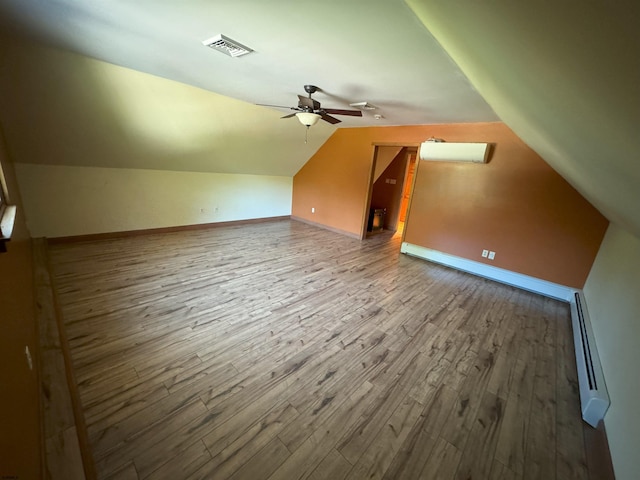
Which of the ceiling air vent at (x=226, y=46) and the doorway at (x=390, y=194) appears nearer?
the ceiling air vent at (x=226, y=46)

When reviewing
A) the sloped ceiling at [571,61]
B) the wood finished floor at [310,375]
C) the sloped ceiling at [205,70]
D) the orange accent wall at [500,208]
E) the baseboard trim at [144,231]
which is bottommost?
the wood finished floor at [310,375]

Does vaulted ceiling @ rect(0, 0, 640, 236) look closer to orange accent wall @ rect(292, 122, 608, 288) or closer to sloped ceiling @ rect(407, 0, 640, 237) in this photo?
sloped ceiling @ rect(407, 0, 640, 237)

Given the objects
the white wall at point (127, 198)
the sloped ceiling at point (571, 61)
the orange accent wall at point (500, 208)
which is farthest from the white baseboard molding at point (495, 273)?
the white wall at point (127, 198)

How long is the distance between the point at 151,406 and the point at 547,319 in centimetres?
405

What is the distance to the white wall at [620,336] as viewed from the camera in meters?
1.36

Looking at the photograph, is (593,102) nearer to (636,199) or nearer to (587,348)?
(636,199)

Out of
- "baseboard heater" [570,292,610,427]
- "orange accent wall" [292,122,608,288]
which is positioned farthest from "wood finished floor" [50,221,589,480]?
"orange accent wall" [292,122,608,288]

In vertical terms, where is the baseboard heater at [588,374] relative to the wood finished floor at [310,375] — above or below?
above

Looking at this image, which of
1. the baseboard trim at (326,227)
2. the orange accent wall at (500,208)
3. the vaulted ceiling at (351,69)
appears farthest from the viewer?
the baseboard trim at (326,227)

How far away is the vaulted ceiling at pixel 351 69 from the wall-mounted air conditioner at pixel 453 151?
1.17 ft

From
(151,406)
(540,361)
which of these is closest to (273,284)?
(151,406)

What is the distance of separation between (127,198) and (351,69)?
4.21 m

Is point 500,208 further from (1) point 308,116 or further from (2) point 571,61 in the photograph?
(2) point 571,61

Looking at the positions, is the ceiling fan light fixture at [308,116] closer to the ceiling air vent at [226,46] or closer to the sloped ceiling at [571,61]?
the ceiling air vent at [226,46]
